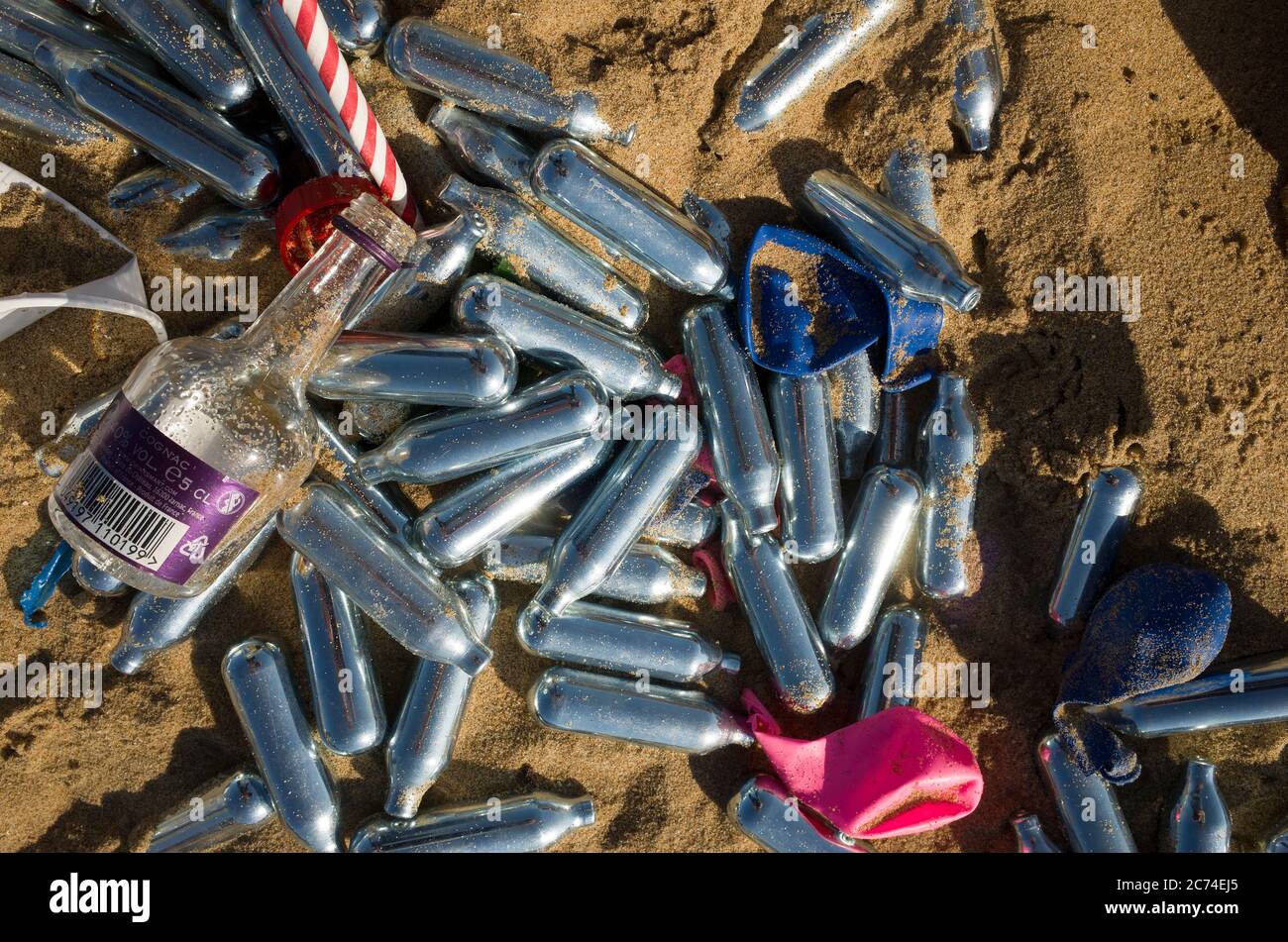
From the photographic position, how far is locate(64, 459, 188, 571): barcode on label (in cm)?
217

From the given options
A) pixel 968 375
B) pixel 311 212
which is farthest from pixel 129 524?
pixel 968 375

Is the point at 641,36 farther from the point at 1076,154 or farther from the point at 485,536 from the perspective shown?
the point at 485,536

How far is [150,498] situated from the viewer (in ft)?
7.10

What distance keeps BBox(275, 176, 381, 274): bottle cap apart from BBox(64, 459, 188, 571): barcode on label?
2.29ft

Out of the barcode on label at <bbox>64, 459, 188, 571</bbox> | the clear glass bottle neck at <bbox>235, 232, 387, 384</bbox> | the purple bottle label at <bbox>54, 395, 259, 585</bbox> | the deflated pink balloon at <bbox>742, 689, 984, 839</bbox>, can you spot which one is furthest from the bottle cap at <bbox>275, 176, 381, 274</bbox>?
the deflated pink balloon at <bbox>742, 689, 984, 839</bbox>

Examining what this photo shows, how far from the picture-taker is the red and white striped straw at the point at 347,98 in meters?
2.43

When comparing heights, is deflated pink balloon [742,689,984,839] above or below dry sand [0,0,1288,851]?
below

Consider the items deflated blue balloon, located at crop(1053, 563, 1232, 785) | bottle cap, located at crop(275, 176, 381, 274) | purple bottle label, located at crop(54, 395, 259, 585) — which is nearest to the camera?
purple bottle label, located at crop(54, 395, 259, 585)

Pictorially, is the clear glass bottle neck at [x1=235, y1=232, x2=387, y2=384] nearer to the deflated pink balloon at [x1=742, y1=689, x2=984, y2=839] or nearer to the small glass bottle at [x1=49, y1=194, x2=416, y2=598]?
the small glass bottle at [x1=49, y1=194, x2=416, y2=598]

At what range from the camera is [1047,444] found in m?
2.78

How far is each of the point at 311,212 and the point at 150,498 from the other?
787 mm

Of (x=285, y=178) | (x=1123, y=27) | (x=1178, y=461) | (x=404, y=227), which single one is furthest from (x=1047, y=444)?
(x=285, y=178)

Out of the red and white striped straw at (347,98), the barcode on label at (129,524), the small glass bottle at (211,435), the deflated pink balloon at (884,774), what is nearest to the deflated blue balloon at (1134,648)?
the deflated pink balloon at (884,774)

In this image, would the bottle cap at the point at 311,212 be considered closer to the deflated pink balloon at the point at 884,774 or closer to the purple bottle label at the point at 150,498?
the purple bottle label at the point at 150,498
